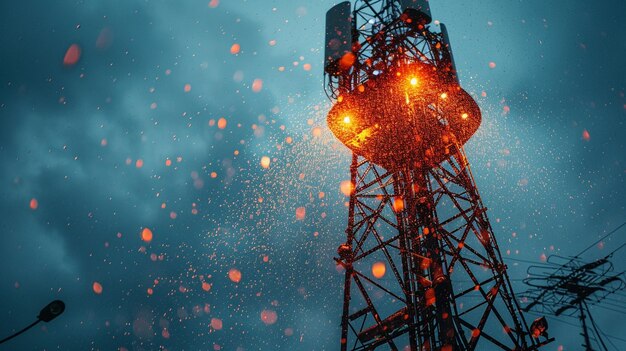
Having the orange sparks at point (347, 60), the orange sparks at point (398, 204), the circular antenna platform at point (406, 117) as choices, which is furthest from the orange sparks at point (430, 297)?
the orange sparks at point (347, 60)

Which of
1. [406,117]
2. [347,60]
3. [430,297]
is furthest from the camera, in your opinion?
[347,60]

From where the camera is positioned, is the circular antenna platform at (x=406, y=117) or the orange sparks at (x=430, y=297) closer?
the orange sparks at (x=430, y=297)

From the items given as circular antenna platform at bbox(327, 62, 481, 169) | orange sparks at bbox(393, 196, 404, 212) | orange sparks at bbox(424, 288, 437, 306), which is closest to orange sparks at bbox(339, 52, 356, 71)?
circular antenna platform at bbox(327, 62, 481, 169)

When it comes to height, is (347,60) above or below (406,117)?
above

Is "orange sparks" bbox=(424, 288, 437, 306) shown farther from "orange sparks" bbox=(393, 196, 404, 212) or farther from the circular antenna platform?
the circular antenna platform

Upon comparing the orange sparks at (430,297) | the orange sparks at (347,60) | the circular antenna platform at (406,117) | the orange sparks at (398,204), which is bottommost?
the orange sparks at (430,297)

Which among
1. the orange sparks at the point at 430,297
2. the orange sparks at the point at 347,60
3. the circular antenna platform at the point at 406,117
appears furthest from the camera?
the orange sparks at the point at 347,60

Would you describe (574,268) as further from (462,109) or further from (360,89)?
(360,89)

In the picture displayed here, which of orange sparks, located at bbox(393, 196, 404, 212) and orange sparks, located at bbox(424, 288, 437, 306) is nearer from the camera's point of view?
orange sparks, located at bbox(424, 288, 437, 306)

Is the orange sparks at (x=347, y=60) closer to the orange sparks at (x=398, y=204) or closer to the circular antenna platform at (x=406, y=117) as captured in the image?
the circular antenna platform at (x=406, y=117)

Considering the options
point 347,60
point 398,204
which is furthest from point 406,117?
point 347,60

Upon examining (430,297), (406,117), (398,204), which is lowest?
(430,297)

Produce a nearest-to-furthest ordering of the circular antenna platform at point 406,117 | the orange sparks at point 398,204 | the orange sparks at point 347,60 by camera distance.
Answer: the orange sparks at point 398,204 < the circular antenna platform at point 406,117 < the orange sparks at point 347,60

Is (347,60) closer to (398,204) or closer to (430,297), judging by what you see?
(398,204)
